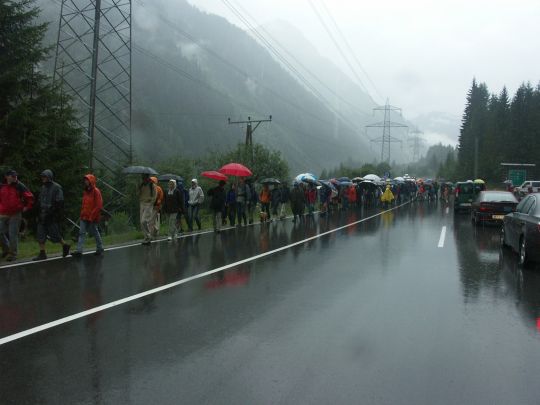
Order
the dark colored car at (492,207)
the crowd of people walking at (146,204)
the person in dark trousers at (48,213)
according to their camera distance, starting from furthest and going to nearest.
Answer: the dark colored car at (492,207)
the person in dark trousers at (48,213)
the crowd of people walking at (146,204)

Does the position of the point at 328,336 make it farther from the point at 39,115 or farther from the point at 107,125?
the point at 107,125

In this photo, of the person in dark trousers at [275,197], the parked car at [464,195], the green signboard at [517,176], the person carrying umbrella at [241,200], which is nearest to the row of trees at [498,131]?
the green signboard at [517,176]

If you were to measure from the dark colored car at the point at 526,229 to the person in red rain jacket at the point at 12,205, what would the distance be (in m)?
9.44

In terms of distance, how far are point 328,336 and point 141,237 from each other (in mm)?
10769

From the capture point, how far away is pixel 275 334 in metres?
5.48

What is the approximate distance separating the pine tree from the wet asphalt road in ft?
28.5

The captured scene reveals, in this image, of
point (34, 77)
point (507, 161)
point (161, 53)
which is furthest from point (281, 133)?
point (34, 77)

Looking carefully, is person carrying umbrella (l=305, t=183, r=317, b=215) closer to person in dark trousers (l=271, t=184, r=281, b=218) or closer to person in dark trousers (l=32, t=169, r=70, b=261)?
person in dark trousers (l=271, t=184, r=281, b=218)

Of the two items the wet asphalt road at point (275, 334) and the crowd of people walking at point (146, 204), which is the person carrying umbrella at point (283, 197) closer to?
the crowd of people walking at point (146, 204)

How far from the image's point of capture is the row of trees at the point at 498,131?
274ft

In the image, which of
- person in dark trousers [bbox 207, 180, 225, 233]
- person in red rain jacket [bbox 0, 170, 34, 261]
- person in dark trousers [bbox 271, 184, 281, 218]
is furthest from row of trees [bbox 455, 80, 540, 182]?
person in red rain jacket [bbox 0, 170, 34, 261]

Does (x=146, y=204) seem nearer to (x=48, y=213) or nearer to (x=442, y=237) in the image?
(x=48, y=213)

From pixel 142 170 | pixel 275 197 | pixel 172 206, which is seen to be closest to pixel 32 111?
pixel 142 170

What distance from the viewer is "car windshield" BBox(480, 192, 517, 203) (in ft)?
65.0
